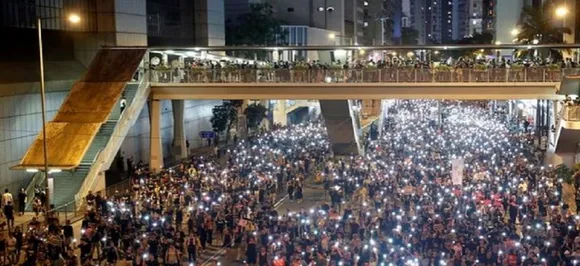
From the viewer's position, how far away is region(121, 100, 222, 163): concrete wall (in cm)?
4372

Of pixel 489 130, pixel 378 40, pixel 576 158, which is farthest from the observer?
pixel 378 40

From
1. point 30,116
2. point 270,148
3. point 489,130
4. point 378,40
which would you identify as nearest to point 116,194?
point 30,116

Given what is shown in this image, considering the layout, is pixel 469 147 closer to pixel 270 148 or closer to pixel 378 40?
pixel 270 148

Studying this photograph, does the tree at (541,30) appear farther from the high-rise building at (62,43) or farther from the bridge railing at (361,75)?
the high-rise building at (62,43)

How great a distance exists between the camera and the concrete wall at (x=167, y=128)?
43.7 meters

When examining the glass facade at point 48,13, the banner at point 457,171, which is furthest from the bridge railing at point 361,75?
the banner at point 457,171

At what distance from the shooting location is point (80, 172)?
1235 inches

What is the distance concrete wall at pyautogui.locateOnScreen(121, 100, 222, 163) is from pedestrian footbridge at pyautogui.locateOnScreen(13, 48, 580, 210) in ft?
15.8

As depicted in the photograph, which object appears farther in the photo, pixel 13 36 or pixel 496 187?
pixel 13 36

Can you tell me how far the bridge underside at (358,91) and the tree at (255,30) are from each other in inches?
1215

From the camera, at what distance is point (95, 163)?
1249 inches

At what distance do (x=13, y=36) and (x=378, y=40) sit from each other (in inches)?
4874

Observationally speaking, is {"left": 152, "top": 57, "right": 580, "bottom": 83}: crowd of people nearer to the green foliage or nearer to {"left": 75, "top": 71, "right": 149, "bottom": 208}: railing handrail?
{"left": 75, "top": 71, "right": 149, "bottom": 208}: railing handrail

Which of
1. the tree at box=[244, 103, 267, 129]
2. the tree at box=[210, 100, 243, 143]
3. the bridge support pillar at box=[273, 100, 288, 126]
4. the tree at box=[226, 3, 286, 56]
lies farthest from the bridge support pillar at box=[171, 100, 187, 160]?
the tree at box=[226, 3, 286, 56]
